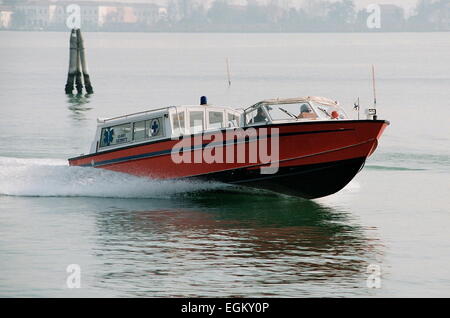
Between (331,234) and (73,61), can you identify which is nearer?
(331,234)

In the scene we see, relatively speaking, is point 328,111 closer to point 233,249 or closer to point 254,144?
point 254,144

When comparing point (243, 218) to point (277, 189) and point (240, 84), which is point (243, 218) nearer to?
point (277, 189)

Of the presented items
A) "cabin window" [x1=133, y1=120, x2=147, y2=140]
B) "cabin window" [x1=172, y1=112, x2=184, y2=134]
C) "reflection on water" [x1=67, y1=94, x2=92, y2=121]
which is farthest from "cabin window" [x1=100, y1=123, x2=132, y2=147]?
"reflection on water" [x1=67, y1=94, x2=92, y2=121]

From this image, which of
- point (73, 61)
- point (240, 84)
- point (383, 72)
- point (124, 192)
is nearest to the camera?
point (124, 192)

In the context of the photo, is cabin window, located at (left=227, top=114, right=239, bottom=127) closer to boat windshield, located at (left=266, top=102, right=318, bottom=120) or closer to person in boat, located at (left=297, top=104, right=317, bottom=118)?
boat windshield, located at (left=266, top=102, right=318, bottom=120)

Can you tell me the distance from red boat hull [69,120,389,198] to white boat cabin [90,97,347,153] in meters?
0.36

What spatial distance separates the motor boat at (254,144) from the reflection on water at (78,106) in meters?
34.9

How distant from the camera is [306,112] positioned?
98.6 feet

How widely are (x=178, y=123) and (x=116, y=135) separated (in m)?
2.41

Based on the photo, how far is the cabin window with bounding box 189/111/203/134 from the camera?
31328 mm

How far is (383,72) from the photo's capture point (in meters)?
132

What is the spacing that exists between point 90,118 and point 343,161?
127ft
